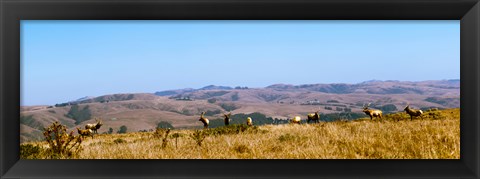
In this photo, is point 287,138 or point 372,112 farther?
point 372,112

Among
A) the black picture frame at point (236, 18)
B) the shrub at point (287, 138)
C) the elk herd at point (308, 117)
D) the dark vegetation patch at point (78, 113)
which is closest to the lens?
the black picture frame at point (236, 18)

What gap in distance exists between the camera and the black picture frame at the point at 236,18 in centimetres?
359

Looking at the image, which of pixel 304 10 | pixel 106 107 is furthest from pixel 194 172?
pixel 106 107

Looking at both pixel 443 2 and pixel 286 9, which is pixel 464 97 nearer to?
pixel 443 2

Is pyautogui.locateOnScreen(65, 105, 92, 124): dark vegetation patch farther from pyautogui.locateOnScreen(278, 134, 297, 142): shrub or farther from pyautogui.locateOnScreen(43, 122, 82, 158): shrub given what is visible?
pyautogui.locateOnScreen(278, 134, 297, 142): shrub

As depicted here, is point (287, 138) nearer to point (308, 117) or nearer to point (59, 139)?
point (59, 139)

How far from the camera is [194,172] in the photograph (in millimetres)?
3695

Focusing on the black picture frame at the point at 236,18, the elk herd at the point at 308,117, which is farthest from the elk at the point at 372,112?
the black picture frame at the point at 236,18

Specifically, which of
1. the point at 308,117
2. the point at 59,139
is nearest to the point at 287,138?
the point at 59,139

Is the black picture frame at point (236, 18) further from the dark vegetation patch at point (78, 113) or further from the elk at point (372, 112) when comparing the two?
the dark vegetation patch at point (78, 113)

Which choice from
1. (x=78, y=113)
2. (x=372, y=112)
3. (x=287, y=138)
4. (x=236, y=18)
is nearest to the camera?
(x=236, y=18)

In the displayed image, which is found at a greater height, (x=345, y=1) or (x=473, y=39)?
(x=345, y=1)

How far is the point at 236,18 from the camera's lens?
148 inches

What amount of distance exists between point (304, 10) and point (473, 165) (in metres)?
1.92
